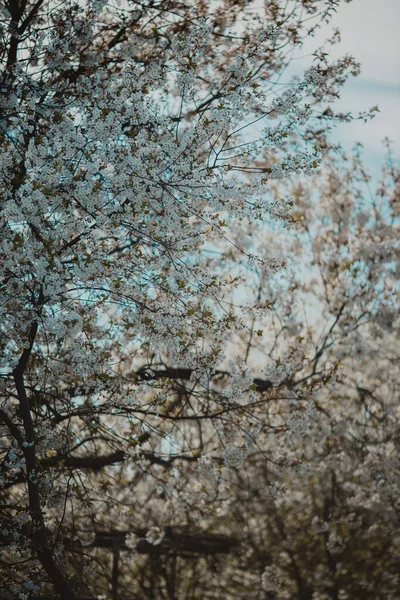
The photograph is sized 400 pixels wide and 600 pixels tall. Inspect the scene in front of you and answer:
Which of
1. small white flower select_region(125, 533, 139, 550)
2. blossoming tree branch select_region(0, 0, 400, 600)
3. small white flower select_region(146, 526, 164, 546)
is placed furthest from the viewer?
small white flower select_region(125, 533, 139, 550)

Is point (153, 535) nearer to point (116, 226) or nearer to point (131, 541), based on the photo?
point (131, 541)

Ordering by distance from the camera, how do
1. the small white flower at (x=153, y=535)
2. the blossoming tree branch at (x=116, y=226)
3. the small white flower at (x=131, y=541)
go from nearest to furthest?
the blossoming tree branch at (x=116, y=226), the small white flower at (x=153, y=535), the small white flower at (x=131, y=541)

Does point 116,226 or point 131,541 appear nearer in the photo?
point 116,226

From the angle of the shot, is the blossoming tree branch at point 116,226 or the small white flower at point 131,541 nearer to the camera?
the blossoming tree branch at point 116,226

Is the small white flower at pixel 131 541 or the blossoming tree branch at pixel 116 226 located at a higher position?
the blossoming tree branch at pixel 116 226

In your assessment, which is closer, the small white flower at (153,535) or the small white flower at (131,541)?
the small white flower at (153,535)

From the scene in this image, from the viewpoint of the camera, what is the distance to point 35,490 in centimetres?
418

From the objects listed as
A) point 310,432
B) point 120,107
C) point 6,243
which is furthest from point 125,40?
point 310,432

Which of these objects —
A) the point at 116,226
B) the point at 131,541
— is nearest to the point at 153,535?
the point at 131,541

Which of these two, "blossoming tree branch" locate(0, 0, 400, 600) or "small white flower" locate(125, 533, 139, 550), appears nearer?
"blossoming tree branch" locate(0, 0, 400, 600)

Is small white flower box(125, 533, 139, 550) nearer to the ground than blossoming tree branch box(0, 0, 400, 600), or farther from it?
nearer to the ground

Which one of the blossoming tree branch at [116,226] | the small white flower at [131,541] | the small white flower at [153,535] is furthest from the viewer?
the small white flower at [131,541]

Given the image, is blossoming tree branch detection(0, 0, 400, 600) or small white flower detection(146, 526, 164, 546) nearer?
blossoming tree branch detection(0, 0, 400, 600)

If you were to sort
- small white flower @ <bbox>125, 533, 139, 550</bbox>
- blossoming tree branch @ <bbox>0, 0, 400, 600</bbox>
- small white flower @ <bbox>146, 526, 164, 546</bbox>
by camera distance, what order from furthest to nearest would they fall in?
small white flower @ <bbox>125, 533, 139, 550</bbox>, small white flower @ <bbox>146, 526, 164, 546</bbox>, blossoming tree branch @ <bbox>0, 0, 400, 600</bbox>
